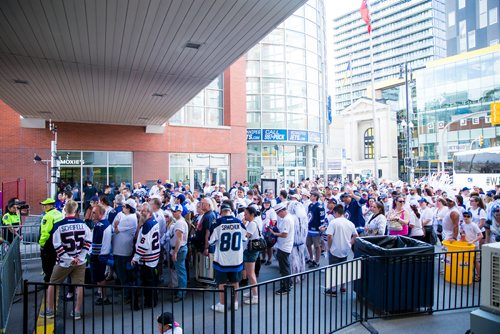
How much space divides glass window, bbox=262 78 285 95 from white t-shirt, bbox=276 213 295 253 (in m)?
24.6

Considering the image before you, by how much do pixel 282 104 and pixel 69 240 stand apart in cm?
2642

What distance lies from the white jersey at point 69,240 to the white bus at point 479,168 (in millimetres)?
25534

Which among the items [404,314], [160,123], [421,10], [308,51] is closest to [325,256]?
[404,314]

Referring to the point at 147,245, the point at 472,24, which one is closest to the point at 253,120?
the point at 147,245

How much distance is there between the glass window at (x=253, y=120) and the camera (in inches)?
1212

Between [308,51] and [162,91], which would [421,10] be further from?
[162,91]

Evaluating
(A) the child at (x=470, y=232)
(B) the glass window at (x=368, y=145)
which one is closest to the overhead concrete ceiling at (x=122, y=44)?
(A) the child at (x=470, y=232)

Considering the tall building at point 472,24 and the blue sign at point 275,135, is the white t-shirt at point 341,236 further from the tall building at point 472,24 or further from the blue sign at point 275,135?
the tall building at point 472,24

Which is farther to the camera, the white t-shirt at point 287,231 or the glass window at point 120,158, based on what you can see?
the glass window at point 120,158

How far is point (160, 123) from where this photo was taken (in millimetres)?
19438

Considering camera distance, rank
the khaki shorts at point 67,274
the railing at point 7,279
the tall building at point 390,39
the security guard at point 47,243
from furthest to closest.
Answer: the tall building at point 390,39 < the security guard at point 47,243 < the khaki shorts at point 67,274 < the railing at point 7,279

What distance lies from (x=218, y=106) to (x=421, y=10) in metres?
116

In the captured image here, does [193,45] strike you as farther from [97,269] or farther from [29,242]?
[29,242]

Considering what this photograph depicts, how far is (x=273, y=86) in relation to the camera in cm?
3111
